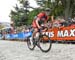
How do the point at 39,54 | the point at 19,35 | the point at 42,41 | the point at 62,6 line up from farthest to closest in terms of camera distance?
the point at 62,6, the point at 19,35, the point at 42,41, the point at 39,54

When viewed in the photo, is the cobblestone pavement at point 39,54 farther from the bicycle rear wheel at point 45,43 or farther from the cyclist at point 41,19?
the cyclist at point 41,19

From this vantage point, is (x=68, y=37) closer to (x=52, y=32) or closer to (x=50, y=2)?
(x=52, y=32)

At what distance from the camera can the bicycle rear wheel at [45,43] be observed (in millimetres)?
12832

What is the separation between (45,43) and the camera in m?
13.2

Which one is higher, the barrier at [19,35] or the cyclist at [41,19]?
the cyclist at [41,19]

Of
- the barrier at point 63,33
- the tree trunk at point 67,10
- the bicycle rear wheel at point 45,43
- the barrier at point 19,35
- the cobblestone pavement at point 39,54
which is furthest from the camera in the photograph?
the tree trunk at point 67,10

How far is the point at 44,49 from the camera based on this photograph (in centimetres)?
1320

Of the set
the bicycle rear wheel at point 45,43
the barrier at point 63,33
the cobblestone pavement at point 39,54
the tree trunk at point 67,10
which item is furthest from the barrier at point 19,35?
the bicycle rear wheel at point 45,43

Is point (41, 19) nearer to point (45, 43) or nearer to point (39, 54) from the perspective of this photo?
point (45, 43)

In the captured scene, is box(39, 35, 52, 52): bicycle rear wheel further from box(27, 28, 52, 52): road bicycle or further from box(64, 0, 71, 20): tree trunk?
box(64, 0, 71, 20): tree trunk

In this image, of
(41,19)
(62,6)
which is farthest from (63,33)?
(62,6)

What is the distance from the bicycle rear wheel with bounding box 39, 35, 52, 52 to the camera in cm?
1283

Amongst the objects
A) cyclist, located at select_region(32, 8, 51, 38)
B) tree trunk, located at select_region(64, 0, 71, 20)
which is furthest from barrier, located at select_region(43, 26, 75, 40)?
tree trunk, located at select_region(64, 0, 71, 20)

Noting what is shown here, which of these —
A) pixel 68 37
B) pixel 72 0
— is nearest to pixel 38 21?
pixel 68 37
